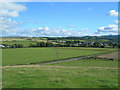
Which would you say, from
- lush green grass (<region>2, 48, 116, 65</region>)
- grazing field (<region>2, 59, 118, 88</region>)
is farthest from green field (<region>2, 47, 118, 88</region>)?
lush green grass (<region>2, 48, 116, 65</region>)

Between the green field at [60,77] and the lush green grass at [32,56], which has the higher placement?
the green field at [60,77]

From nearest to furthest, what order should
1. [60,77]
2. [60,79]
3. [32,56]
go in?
[60,79] → [60,77] → [32,56]

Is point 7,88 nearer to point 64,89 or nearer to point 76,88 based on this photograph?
point 64,89

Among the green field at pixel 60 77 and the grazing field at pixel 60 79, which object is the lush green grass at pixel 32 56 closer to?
the green field at pixel 60 77

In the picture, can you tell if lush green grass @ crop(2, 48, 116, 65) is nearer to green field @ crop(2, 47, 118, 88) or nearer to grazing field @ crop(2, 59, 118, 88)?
green field @ crop(2, 47, 118, 88)

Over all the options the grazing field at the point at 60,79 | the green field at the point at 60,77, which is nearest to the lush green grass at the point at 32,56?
the green field at the point at 60,77

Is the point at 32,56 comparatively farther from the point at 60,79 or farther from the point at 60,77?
the point at 60,79

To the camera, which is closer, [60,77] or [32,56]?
[60,77]

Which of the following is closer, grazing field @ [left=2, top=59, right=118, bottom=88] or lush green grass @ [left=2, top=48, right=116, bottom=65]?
grazing field @ [left=2, top=59, right=118, bottom=88]

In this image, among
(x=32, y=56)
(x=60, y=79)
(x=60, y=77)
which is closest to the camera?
(x=60, y=79)

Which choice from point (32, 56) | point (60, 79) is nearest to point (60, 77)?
point (60, 79)

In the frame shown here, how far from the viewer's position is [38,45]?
424 feet

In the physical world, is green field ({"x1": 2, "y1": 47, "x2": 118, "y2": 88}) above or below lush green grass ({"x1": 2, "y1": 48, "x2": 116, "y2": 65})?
above

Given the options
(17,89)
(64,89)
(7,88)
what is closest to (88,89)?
(64,89)
